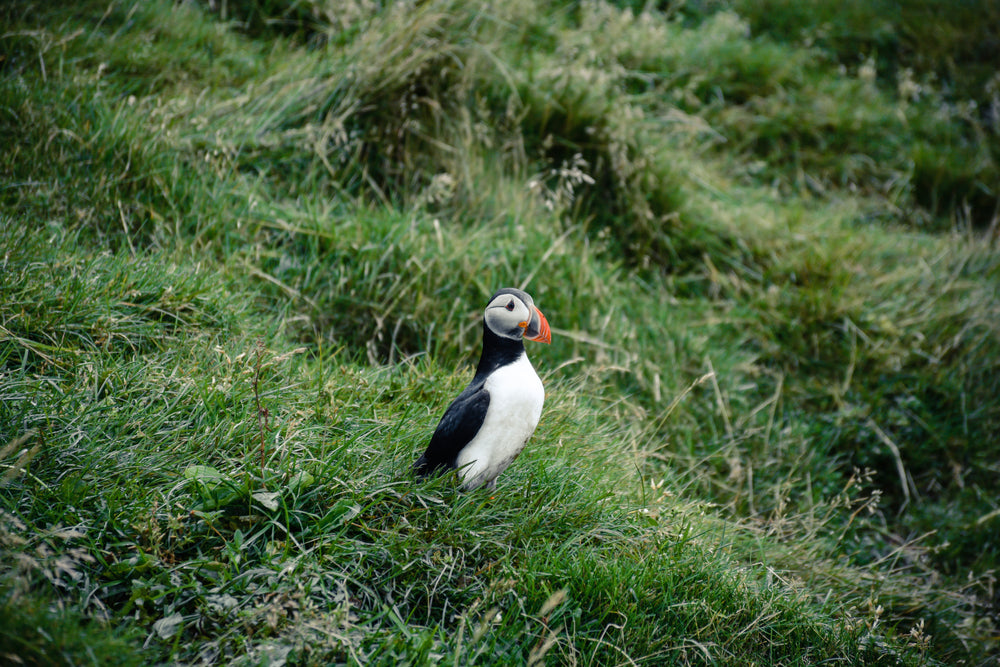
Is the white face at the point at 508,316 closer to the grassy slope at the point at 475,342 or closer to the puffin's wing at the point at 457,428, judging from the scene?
the puffin's wing at the point at 457,428

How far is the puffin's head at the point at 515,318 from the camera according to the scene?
227cm

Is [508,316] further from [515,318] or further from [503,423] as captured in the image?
[503,423]

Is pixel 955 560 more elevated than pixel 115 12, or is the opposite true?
pixel 115 12

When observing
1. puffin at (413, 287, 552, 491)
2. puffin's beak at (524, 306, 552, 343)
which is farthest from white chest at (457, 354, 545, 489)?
puffin's beak at (524, 306, 552, 343)

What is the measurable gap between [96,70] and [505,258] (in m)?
2.98

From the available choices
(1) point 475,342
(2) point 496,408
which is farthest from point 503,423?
(1) point 475,342

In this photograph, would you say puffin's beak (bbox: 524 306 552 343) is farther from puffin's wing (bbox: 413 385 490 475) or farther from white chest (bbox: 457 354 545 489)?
puffin's wing (bbox: 413 385 490 475)

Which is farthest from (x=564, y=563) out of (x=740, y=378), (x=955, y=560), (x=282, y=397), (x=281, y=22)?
(x=281, y=22)

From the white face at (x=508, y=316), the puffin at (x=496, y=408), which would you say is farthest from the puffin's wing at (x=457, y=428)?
the white face at (x=508, y=316)

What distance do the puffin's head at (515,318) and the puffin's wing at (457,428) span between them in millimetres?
226

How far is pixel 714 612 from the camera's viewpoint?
227cm

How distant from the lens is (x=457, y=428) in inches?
87.7

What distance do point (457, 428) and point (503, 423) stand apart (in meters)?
0.16

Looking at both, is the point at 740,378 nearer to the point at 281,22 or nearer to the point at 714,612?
the point at 714,612
